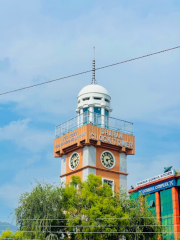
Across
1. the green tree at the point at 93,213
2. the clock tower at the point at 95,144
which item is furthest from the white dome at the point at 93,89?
the green tree at the point at 93,213

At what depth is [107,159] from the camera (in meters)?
51.9

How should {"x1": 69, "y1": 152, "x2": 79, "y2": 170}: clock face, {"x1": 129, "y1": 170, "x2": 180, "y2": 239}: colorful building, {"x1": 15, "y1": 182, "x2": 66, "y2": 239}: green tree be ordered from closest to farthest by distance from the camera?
{"x1": 15, "y1": 182, "x2": 66, "y2": 239}: green tree → {"x1": 69, "y1": 152, "x2": 79, "y2": 170}: clock face → {"x1": 129, "y1": 170, "x2": 180, "y2": 239}: colorful building

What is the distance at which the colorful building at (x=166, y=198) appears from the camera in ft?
182

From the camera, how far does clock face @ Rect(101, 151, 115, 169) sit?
168ft

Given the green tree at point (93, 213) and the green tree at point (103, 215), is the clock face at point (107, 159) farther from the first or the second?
the green tree at point (93, 213)

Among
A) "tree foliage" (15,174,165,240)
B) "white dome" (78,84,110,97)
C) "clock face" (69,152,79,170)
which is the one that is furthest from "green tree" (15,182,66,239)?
"white dome" (78,84,110,97)

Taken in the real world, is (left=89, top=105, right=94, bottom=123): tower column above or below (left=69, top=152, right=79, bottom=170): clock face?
above

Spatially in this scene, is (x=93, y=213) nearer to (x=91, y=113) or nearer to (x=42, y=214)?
(x=42, y=214)

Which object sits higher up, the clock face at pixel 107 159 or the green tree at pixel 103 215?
the clock face at pixel 107 159

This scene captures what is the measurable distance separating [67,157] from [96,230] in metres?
14.8

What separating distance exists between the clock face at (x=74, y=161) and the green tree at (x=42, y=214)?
965 centimetres

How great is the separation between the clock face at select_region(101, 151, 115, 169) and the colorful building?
6097mm

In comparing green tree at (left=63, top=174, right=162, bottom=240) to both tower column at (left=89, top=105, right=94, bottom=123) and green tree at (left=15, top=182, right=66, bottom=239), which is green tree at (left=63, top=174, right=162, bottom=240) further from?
tower column at (left=89, top=105, right=94, bottom=123)

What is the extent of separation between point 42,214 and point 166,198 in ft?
71.8
